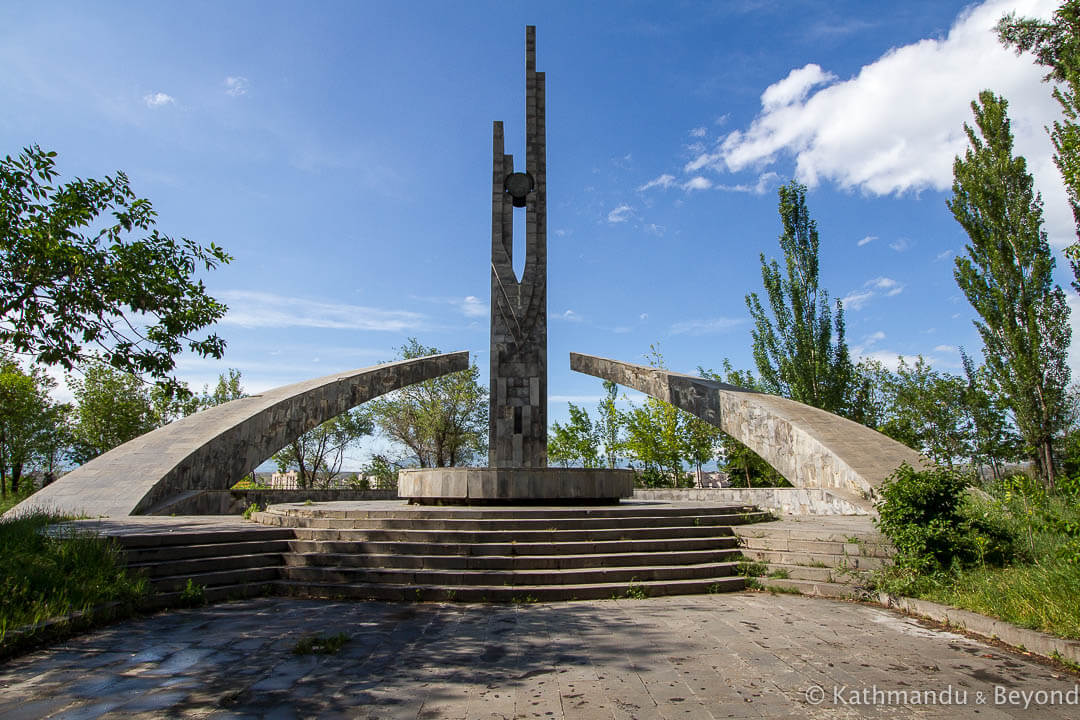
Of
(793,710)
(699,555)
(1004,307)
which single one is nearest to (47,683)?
(793,710)

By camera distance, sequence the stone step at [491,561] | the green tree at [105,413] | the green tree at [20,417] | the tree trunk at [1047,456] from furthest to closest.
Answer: the green tree at [105,413], the green tree at [20,417], the tree trunk at [1047,456], the stone step at [491,561]

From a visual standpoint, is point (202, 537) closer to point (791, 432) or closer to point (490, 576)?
point (490, 576)

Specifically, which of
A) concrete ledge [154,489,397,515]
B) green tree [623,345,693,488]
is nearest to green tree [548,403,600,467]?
green tree [623,345,693,488]

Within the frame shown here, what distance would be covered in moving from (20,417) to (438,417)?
1582 cm

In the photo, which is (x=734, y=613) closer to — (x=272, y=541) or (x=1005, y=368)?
(x=272, y=541)

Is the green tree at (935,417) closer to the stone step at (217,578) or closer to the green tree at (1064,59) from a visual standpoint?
the green tree at (1064,59)

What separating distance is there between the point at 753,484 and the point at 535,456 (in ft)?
49.9

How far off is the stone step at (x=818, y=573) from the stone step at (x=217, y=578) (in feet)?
20.3

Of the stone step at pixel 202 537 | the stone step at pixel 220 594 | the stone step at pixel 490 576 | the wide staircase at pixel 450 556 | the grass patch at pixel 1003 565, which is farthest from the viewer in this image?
the stone step at pixel 202 537

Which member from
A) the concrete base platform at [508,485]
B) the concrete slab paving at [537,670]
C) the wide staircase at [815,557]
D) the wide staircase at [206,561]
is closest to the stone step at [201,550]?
the wide staircase at [206,561]

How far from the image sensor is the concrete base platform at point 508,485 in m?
9.81

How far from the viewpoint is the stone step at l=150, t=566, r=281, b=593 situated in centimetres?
677

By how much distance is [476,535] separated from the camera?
798 cm

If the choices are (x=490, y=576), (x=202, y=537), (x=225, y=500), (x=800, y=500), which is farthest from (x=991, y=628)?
(x=225, y=500)
